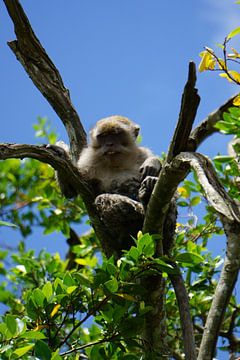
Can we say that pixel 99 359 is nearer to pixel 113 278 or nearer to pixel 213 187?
pixel 113 278

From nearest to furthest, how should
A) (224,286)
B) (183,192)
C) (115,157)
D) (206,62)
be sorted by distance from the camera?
(224,286), (206,62), (115,157), (183,192)

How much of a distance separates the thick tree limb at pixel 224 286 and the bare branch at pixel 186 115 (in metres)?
0.93

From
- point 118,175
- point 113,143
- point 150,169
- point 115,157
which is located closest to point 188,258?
point 150,169

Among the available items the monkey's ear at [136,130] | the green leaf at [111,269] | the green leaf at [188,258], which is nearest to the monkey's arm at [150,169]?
the green leaf at [188,258]

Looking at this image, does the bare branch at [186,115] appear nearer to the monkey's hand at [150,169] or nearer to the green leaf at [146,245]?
the green leaf at [146,245]

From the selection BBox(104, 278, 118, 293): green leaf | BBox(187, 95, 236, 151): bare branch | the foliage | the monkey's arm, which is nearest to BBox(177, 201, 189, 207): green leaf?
the foliage

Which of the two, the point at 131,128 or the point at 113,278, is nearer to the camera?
the point at 113,278

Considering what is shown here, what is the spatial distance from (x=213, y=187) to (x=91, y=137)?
10.1 ft

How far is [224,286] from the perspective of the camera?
3672 mm

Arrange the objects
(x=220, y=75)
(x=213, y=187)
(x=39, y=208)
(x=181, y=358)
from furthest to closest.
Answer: (x=39, y=208)
(x=181, y=358)
(x=220, y=75)
(x=213, y=187)

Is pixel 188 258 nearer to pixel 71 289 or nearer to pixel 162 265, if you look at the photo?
pixel 162 265

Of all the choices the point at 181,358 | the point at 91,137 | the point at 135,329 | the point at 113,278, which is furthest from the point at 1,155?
the point at 181,358

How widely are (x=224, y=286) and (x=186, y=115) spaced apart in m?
1.20

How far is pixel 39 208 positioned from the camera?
7762 mm
